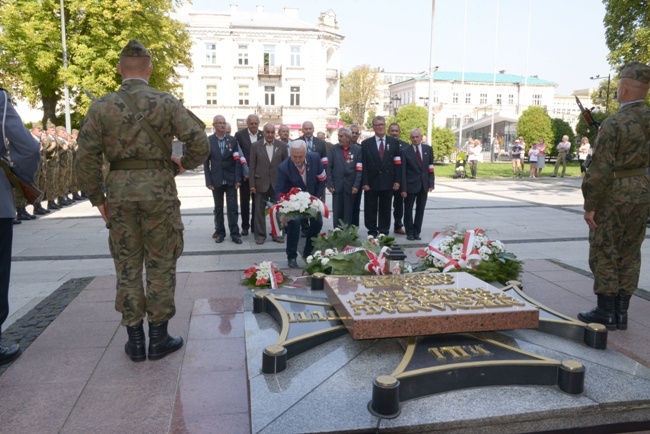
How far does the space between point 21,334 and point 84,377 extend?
1200 mm

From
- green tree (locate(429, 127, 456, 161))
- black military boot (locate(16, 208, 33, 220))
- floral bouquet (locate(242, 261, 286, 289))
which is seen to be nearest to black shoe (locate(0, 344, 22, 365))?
floral bouquet (locate(242, 261, 286, 289))

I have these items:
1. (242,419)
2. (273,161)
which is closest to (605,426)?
(242,419)

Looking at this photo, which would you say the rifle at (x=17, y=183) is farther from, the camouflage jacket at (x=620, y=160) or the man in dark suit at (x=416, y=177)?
the man in dark suit at (x=416, y=177)

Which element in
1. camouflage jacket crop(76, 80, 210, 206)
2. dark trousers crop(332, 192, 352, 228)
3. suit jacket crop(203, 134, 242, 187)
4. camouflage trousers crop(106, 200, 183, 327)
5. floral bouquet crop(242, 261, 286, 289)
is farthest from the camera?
dark trousers crop(332, 192, 352, 228)

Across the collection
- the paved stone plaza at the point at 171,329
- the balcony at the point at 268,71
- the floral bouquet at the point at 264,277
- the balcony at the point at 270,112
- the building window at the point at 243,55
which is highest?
the building window at the point at 243,55

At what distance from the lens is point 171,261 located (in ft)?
12.5

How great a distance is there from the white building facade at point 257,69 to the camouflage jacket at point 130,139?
44.6 m

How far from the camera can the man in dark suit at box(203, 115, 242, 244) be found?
8.34 meters

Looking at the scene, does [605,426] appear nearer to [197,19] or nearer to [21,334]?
[21,334]

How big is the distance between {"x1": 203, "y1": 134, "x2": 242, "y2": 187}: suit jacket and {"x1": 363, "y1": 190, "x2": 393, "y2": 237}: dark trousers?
221 cm

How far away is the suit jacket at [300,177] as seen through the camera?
23.6ft

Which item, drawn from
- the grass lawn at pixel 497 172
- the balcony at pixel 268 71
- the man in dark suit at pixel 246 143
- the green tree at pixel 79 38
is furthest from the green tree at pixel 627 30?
the balcony at pixel 268 71

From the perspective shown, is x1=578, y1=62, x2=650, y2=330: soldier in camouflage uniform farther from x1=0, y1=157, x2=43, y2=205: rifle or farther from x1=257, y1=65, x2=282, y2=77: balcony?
x1=257, y1=65, x2=282, y2=77: balcony

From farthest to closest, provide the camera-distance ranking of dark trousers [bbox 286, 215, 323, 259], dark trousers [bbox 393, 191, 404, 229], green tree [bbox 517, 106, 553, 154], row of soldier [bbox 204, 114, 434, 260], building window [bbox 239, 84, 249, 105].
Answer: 1. building window [bbox 239, 84, 249, 105]
2. green tree [bbox 517, 106, 553, 154]
3. dark trousers [bbox 393, 191, 404, 229]
4. row of soldier [bbox 204, 114, 434, 260]
5. dark trousers [bbox 286, 215, 323, 259]
